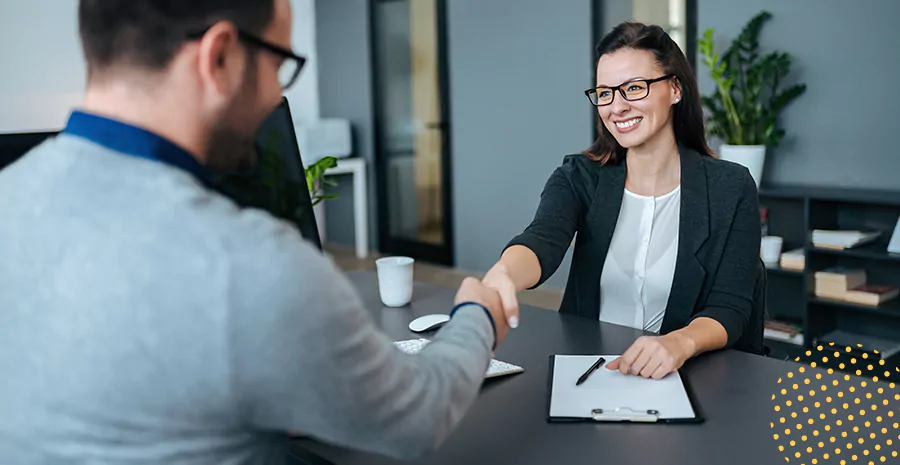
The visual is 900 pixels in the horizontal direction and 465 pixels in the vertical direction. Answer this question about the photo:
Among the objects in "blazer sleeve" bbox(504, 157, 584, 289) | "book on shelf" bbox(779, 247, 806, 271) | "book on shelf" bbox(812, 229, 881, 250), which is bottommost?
"book on shelf" bbox(779, 247, 806, 271)

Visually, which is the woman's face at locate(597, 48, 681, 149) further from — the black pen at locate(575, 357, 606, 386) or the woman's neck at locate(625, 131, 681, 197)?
the black pen at locate(575, 357, 606, 386)

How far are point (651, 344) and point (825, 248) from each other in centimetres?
251

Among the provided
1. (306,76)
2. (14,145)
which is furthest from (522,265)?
(306,76)

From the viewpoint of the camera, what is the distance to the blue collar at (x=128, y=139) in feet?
2.47

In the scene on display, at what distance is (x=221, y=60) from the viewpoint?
30.1 inches

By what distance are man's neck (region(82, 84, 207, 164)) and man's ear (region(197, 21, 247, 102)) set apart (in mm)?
38

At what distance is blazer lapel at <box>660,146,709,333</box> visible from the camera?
1.91m

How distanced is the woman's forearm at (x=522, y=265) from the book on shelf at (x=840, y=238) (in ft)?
7.41

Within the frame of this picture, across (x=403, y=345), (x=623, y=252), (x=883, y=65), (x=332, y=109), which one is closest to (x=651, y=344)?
(x=403, y=345)

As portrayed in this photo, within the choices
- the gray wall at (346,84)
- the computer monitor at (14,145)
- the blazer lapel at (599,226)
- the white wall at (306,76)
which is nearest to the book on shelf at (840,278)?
the blazer lapel at (599,226)

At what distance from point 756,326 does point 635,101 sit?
0.60 meters

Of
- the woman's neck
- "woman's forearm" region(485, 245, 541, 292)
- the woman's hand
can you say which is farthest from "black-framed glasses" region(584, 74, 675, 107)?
the woman's hand

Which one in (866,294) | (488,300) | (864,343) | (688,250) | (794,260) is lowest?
(864,343)

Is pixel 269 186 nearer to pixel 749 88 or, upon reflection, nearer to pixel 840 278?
pixel 840 278
